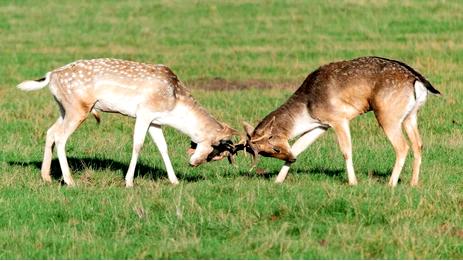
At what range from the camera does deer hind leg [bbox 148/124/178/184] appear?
12.3 m

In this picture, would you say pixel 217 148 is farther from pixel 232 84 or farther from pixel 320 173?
pixel 232 84

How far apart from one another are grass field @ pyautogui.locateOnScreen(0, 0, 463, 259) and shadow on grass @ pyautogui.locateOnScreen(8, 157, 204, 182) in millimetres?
29

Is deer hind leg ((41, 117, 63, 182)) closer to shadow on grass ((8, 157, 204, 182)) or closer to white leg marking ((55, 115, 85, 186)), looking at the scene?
white leg marking ((55, 115, 85, 186))

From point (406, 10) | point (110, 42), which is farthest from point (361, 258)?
point (406, 10)

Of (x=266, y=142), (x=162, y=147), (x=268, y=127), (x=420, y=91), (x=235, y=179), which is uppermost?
(x=420, y=91)

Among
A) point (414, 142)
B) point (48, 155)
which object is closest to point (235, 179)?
point (414, 142)

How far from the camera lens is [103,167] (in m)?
13.2

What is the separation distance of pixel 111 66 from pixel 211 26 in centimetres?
1864

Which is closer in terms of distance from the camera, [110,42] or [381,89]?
[381,89]

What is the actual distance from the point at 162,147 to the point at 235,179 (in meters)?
1.20

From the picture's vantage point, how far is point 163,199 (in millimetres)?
10344

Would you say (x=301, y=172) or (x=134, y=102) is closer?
(x=134, y=102)

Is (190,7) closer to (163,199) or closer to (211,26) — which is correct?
(211,26)

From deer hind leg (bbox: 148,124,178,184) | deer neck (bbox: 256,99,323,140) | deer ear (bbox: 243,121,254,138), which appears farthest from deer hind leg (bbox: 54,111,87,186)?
deer neck (bbox: 256,99,323,140)
